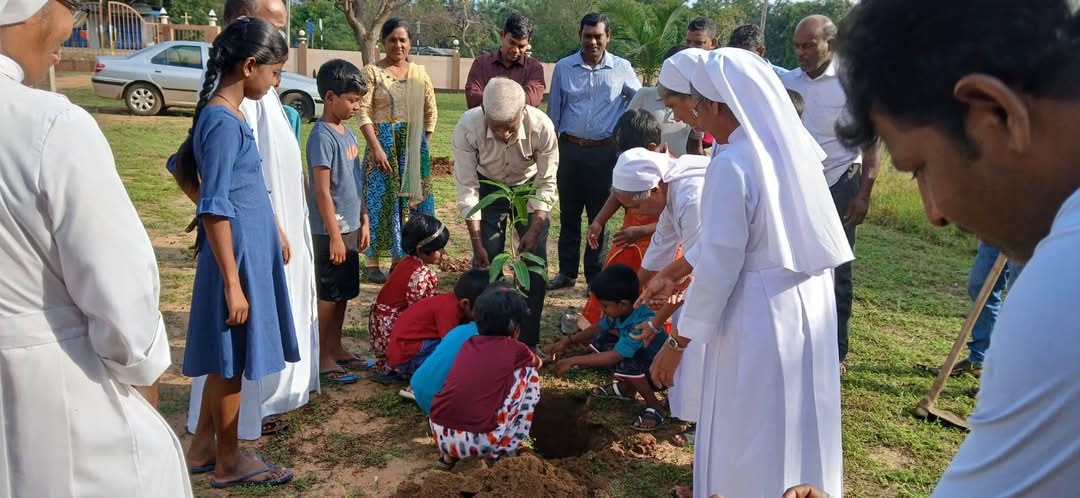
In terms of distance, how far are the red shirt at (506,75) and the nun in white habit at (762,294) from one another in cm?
392

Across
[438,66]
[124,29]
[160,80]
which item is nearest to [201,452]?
[160,80]

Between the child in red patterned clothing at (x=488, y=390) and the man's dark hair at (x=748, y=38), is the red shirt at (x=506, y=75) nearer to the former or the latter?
the man's dark hair at (x=748, y=38)

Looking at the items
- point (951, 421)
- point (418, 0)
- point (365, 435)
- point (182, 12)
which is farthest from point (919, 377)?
point (182, 12)

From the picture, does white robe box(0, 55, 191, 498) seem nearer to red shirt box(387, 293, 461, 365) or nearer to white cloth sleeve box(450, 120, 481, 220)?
red shirt box(387, 293, 461, 365)

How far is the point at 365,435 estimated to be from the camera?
13.4 feet

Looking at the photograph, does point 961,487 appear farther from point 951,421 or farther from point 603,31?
point 603,31

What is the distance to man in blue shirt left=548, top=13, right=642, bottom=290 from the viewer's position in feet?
21.0

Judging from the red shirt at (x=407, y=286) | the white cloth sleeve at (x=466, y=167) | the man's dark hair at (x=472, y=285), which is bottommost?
the red shirt at (x=407, y=286)

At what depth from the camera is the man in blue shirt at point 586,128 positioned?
641cm

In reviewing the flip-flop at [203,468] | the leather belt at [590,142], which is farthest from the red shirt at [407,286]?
the leather belt at [590,142]

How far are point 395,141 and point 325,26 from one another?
40.0 meters

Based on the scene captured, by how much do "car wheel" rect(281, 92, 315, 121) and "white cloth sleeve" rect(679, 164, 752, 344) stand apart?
15.2 m

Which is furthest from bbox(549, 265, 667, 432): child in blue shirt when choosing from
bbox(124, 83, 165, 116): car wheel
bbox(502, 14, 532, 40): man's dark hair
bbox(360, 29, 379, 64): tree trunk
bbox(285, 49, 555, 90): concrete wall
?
bbox(285, 49, 555, 90): concrete wall

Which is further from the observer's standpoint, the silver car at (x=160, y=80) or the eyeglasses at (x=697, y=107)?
the silver car at (x=160, y=80)
